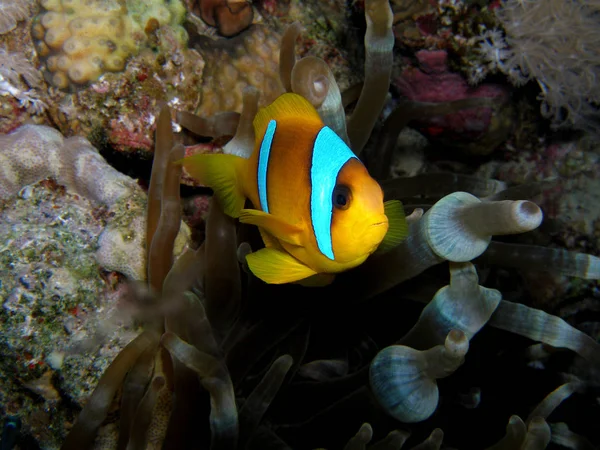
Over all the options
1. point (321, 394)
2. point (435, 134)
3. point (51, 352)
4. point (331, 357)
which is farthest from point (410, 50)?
point (51, 352)

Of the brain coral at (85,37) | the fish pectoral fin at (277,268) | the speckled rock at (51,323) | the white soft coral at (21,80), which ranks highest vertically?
the brain coral at (85,37)

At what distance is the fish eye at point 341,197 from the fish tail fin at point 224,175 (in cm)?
46

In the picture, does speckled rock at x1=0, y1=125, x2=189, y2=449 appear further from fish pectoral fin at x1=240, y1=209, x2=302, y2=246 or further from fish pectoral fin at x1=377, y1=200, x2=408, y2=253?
fish pectoral fin at x1=377, y1=200, x2=408, y2=253

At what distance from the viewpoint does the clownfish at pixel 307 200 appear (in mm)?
1011

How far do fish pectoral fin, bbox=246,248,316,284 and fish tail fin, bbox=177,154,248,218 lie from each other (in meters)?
0.27

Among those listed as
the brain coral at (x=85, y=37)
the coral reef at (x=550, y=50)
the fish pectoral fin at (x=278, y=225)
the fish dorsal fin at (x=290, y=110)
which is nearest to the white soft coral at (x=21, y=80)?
the brain coral at (x=85, y=37)

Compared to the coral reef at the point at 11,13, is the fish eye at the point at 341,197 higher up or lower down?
lower down

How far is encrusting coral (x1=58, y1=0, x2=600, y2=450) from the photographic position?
3.82 ft

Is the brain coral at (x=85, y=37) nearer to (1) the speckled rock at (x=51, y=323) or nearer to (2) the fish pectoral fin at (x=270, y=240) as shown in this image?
(1) the speckled rock at (x=51, y=323)

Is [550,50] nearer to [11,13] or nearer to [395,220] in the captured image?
[395,220]

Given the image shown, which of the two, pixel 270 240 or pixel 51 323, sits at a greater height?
pixel 270 240

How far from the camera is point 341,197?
1.02 m

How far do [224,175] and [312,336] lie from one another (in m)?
0.66

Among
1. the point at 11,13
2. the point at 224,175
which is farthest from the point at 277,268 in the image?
the point at 11,13
